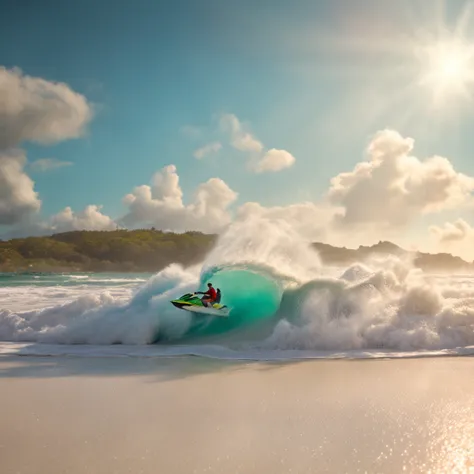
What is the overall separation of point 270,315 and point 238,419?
24.6 ft

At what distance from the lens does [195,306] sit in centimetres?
1240

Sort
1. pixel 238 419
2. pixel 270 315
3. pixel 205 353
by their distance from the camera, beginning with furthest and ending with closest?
pixel 270 315 → pixel 205 353 → pixel 238 419

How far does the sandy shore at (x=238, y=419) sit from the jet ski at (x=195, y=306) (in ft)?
12.9

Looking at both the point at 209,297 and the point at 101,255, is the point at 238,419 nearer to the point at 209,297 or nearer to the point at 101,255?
the point at 209,297

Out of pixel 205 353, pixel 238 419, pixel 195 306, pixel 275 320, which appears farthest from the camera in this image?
pixel 195 306

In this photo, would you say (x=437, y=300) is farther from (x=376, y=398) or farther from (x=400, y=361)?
(x=376, y=398)

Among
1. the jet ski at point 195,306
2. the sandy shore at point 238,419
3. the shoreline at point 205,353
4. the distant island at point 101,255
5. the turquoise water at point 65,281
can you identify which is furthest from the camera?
the distant island at point 101,255

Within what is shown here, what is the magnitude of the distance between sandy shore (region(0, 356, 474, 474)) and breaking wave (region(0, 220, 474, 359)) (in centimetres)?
197

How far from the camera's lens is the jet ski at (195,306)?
1230 cm

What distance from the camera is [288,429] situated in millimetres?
4852

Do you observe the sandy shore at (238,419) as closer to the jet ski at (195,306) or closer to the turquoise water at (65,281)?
the jet ski at (195,306)

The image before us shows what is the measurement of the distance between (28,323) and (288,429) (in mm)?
9748

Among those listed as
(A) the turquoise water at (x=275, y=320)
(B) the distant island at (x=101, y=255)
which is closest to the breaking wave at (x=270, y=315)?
(A) the turquoise water at (x=275, y=320)

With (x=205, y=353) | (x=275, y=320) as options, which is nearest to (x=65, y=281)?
(x=275, y=320)
